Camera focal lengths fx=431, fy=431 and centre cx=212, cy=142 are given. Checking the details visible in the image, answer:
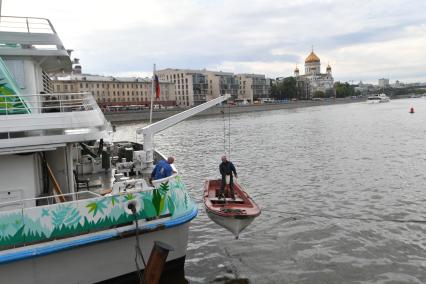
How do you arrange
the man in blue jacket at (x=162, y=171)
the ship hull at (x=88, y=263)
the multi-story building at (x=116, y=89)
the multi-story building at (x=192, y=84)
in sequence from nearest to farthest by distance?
the ship hull at (x=88, y=263), the man in blue jacket at (x=162, y=171), the multi-story building at (x=116, y=89), the multi-story building at (x=192, y=84)

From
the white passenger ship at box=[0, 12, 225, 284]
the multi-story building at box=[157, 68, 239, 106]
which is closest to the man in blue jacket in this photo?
the white passenger ship at box=[0, 12, 225, 284]

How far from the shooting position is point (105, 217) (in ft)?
33.0

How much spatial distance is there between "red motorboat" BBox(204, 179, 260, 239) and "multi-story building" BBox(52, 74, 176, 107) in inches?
4699

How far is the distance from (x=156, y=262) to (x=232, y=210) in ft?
14.6

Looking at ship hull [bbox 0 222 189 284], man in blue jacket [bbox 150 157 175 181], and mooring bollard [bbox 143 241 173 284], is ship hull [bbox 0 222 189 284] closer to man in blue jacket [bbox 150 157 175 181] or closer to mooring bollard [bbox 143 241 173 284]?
mooring bollard [bbox 143 241 173 284]

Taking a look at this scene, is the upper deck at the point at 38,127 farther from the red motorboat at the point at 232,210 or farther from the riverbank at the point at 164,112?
the riverbank at the point at 164,112

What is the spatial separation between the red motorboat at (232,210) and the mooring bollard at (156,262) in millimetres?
3766

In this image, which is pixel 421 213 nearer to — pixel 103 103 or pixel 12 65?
pixel 12 65

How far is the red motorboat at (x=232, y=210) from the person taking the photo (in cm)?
1318

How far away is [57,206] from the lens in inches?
378

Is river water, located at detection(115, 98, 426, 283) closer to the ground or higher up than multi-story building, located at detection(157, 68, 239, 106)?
closer to the ground

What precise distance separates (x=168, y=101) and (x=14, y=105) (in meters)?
154

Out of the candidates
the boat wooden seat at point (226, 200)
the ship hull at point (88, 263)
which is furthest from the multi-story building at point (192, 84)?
the ship hull at point (88, 263)

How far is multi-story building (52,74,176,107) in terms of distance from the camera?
136250 millimetres
